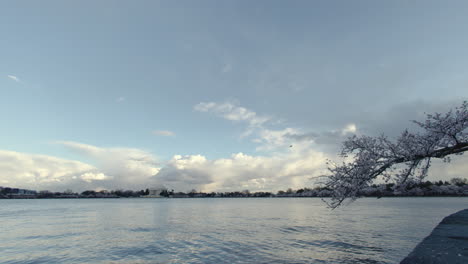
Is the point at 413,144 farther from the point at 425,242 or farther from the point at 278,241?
the point at 278,241

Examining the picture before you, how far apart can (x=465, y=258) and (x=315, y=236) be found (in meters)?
20.3

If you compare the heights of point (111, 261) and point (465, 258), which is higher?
point (465, 258)

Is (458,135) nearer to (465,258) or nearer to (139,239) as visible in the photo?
(465,258)

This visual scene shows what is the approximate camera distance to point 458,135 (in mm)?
17562

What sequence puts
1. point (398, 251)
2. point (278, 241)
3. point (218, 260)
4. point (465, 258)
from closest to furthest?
point (465, 258), point (218, 260), point (398, 251), point (278, 241)

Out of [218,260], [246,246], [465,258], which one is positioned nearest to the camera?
[465,258]

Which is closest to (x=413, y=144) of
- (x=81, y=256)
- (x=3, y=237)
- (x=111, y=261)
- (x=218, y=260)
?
(x=218, y=260)

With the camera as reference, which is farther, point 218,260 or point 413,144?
point 218,260

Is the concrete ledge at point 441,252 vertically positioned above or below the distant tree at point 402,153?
below

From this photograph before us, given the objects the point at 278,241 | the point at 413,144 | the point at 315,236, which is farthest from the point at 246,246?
the point at 413,144

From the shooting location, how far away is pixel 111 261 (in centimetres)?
2212

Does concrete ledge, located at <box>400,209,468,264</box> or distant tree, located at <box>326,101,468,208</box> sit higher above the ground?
distant tree, located at <box>326,101,468,208</box>

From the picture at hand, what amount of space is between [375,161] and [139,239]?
26803mm

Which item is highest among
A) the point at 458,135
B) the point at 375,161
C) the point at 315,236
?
the point at 458,135
